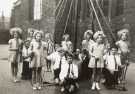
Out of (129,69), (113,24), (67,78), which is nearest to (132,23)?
(113,24)

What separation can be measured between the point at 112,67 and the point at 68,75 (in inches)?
26.5

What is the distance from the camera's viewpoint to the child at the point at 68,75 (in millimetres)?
3869

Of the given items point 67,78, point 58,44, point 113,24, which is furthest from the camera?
point 113,24

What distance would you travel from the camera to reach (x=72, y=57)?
4.00 meters

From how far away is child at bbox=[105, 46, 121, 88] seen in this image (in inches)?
159

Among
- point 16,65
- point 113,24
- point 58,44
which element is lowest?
point 16,65

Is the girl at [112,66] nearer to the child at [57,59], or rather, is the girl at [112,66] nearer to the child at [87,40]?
the child at [87,40]

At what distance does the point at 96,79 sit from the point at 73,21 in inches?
38.7

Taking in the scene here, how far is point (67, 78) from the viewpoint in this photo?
152 inches

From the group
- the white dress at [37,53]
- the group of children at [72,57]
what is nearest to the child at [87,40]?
the group of children at [72,57]

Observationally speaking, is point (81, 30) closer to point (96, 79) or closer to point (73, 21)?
point (73, 21)

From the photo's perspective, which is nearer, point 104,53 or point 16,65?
point 104,53

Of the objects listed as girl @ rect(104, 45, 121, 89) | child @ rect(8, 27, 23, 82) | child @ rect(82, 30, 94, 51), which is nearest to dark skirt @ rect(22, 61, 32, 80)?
child @ rect(8, 27, 23, 82)

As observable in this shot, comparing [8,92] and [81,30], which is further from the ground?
[81,30]
